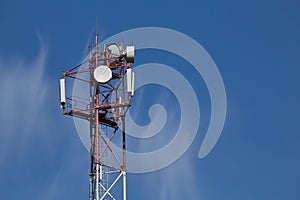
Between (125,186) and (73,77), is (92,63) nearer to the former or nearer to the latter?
(73,77)

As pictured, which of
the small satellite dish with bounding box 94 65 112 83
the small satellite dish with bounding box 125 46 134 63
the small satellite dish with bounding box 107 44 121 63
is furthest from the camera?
the small satellite dish with bounding box 107 44 121 63

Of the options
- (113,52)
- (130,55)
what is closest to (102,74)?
(130,55)

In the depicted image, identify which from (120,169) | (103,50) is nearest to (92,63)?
(103,50)

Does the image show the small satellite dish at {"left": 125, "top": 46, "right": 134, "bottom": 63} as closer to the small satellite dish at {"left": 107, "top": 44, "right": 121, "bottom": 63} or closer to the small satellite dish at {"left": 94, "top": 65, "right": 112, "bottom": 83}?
the small satellite dish at {"left": 107, "top": 44, "right": 121, "bottom": 63}

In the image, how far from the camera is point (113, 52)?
114750mm

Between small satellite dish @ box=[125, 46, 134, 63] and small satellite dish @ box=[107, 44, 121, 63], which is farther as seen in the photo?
small satellite dish @ box=[107, 44, 121, 63]

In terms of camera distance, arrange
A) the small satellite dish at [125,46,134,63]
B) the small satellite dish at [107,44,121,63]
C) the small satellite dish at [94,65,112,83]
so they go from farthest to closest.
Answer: the small satellite dish at [107,44,121,63] < the small satellite dish at [125,46,134,63] < the small satellite dish at [94,65,112,83]

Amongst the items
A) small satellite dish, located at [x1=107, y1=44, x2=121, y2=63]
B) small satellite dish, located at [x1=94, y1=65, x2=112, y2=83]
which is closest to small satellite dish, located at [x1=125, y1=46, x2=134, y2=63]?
small satellite dish, located at [x1=107, y1=44, x2=121, y2=63]

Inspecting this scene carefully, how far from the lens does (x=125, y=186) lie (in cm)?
11194

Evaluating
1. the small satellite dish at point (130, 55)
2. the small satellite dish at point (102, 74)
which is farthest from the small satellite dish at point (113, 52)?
the small satellite dish at point (102, 74)

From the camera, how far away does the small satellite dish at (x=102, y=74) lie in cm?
11225

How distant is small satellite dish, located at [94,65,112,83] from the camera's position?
112250 mm

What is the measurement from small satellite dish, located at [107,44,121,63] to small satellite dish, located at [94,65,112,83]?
6.69 feet

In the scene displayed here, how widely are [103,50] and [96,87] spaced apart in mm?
3244
